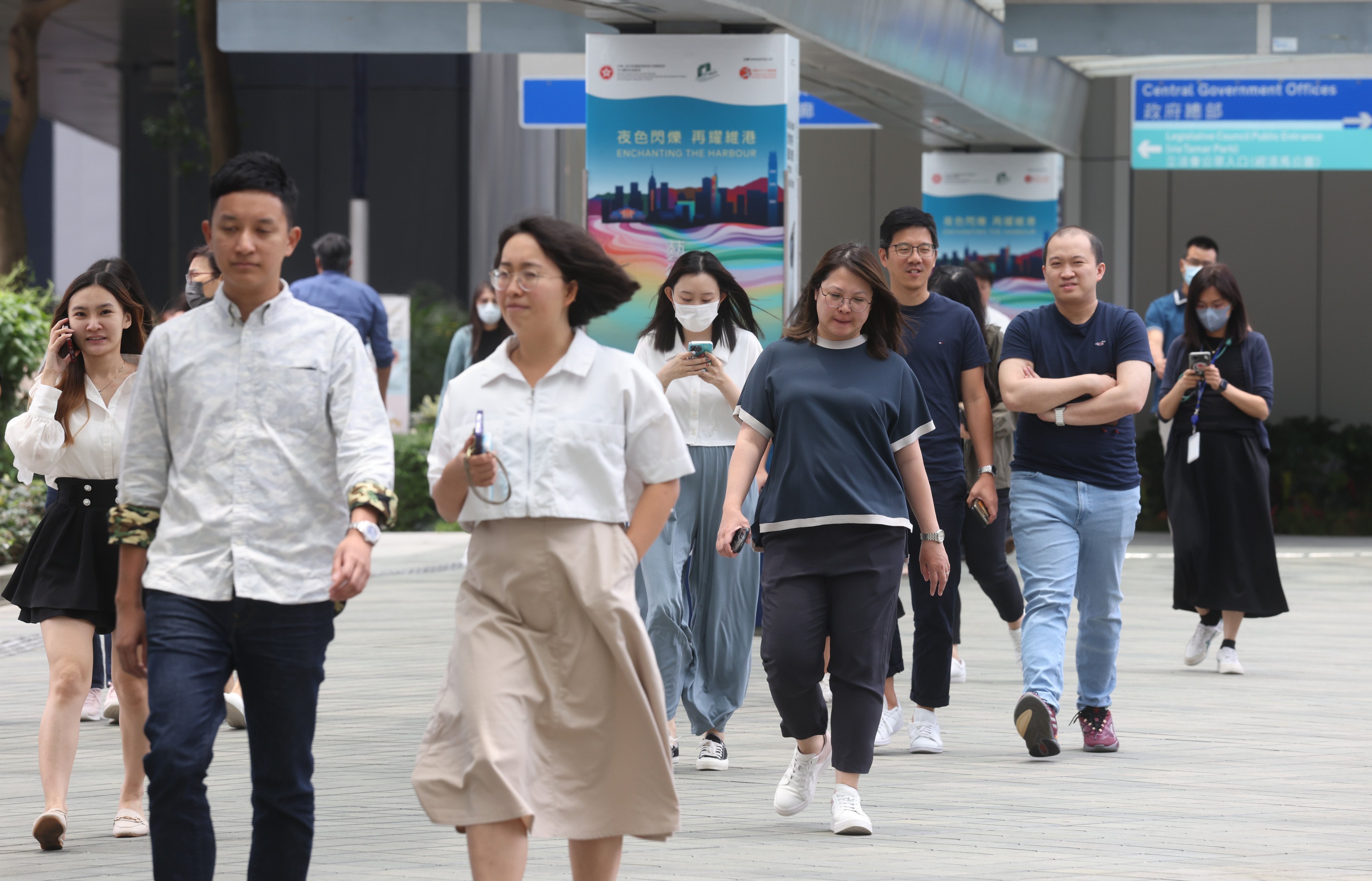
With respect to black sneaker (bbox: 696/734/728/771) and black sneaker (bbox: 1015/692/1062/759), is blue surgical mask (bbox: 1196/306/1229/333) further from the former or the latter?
black sneaker (bbox: 696/734/728/771)

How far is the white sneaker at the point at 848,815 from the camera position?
→ 18.5ft

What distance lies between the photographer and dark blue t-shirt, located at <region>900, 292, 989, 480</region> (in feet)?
23.0

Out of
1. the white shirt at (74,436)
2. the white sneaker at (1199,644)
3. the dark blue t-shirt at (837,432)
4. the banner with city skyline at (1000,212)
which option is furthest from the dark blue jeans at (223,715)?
the banner with city skyline at (1000,212)

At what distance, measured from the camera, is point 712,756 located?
6.72 m

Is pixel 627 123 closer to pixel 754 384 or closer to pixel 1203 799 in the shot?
pixel 754 384

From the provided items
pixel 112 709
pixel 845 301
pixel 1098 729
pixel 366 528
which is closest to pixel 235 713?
pixel 112 709

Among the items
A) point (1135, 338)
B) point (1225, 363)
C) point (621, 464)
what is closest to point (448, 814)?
point (621, 464)

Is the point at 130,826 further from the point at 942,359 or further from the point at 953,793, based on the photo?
the point at 942,359

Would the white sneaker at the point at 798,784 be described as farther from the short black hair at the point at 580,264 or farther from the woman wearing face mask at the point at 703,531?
the short black hair at the point at 580,264

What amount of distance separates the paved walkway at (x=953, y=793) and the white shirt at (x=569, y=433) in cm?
141

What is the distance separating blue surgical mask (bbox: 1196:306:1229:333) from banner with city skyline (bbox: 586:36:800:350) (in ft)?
6.93

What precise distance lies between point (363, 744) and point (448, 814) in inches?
127

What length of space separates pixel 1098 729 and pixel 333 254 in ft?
17.9

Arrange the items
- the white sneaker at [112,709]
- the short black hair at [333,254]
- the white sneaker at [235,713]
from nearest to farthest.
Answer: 1. the white sneaker at [235,713]
2. the white sneaker at [112,709]
3. the short black hair at [333,254]
